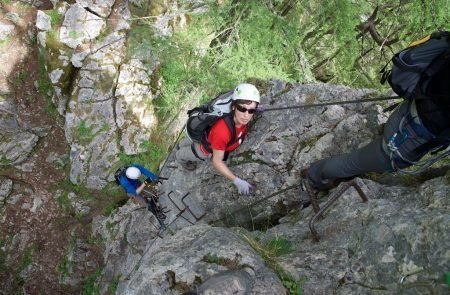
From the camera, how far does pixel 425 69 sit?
3.09 m

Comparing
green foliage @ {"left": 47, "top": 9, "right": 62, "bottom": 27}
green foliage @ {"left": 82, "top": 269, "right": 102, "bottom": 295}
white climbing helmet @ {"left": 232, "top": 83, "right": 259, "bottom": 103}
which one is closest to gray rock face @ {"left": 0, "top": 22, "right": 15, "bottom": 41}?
green foliage @ {"left": 47, "top": 9, "right": 62, "bottom": 27}

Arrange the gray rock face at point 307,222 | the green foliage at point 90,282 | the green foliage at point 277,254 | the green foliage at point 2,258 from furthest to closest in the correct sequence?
the green foliage at point 2,258
the green foliage at point 90,282
the green foliage at point 277,254
the gray rock face at point 307,222

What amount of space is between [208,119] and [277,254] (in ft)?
6.70

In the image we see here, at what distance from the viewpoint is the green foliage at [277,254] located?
10.5 ft

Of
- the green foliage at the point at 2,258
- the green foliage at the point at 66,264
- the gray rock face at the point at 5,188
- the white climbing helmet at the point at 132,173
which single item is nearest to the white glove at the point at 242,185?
the white climbing helmet at the point at 132,173

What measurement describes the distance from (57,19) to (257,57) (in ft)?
20.4

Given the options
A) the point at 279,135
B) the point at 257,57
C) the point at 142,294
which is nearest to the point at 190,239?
the point at 142,294

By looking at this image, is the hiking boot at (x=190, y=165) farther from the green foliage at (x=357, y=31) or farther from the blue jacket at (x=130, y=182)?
the green foliage at (x=357, y=31)

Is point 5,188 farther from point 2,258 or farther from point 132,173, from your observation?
point 132,173

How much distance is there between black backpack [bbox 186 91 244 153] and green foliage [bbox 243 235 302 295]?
1.49 meters

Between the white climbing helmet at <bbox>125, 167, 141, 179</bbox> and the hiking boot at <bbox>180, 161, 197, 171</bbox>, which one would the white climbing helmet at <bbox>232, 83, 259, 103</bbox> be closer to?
the hiking boot at <bbox>180, 161, 197, 171</bbox>

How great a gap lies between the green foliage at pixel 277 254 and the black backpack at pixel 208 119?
1493 millimetres

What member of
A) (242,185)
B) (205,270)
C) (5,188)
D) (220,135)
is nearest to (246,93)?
(220,135)

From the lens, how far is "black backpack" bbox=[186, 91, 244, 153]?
4.68 m
